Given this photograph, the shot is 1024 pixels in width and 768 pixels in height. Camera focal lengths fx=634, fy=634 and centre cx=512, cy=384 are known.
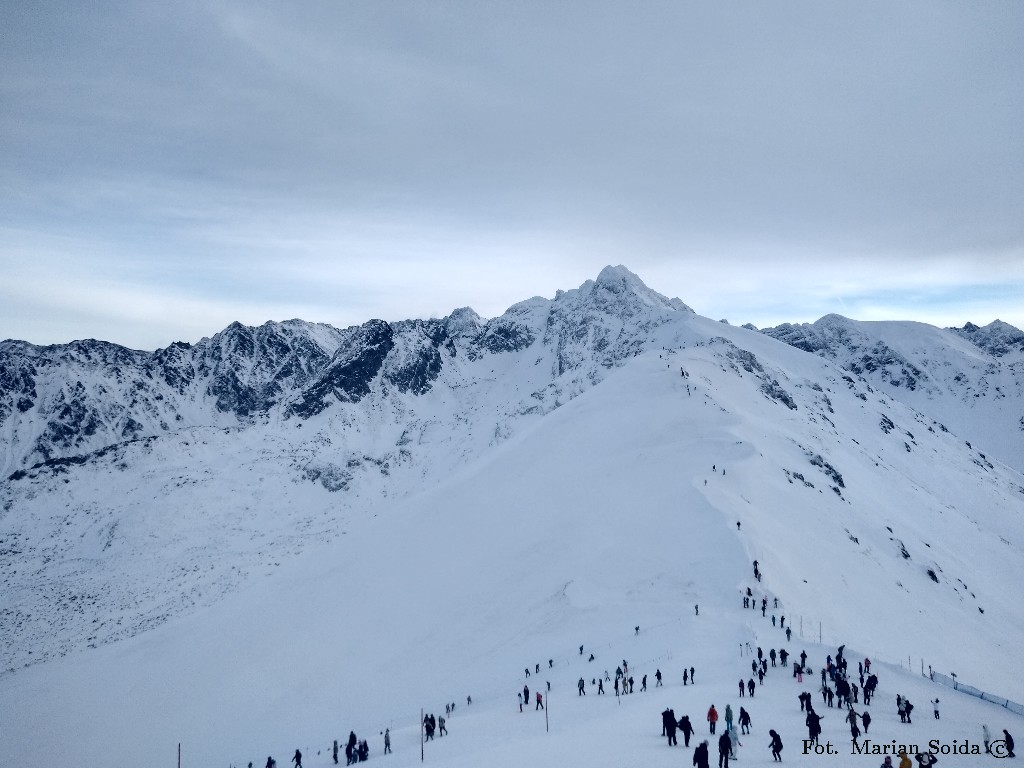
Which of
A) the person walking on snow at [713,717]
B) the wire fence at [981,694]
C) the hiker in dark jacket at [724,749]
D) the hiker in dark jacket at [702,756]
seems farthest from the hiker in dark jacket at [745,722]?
the wire fence at [981,694]

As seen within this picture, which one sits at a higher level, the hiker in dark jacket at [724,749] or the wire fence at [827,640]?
the hiker in dark jacket at [724,749]

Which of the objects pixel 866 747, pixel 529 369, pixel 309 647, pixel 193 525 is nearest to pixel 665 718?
pixel 866 747

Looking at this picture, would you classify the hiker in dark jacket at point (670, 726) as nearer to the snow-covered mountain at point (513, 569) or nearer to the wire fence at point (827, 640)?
the snow-covered mountain at point (513, 569)

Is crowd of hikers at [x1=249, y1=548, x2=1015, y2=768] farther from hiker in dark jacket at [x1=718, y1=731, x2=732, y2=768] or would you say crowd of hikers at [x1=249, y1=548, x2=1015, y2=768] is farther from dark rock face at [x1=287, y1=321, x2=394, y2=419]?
dark rock face at [x1=287, y1=321, x2=394, y2=419]

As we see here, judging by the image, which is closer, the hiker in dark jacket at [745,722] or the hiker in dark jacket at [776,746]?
the hiker in dark jacket at [776,746]

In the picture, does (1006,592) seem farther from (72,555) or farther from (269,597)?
(72,555)

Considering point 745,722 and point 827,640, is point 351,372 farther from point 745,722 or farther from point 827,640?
point 745,722
